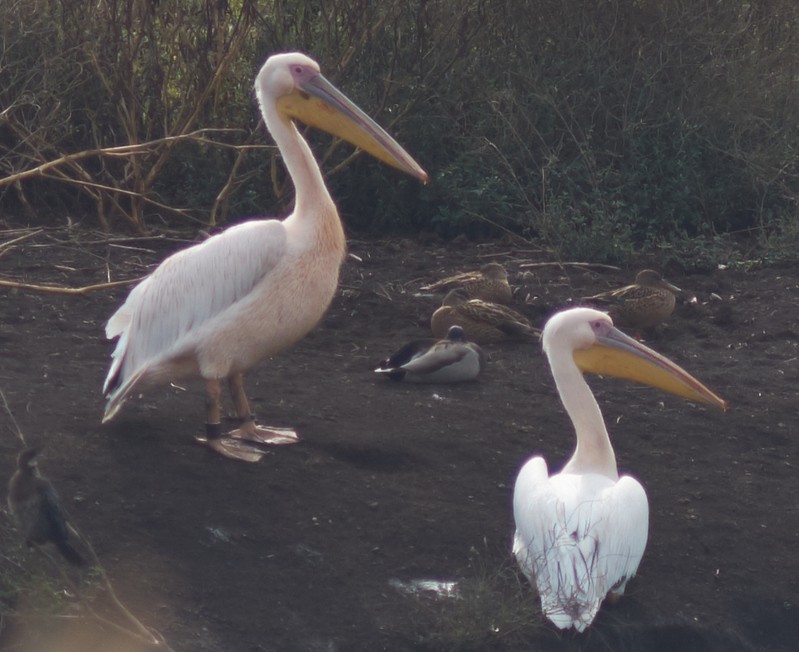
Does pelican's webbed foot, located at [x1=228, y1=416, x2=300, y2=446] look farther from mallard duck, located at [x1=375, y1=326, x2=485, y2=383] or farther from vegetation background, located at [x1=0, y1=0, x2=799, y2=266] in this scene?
vegetation background, located at [x1=0, y1=0, x2=799, y2=266]

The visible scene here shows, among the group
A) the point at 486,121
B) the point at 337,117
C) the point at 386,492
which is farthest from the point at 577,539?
the point at 486,121

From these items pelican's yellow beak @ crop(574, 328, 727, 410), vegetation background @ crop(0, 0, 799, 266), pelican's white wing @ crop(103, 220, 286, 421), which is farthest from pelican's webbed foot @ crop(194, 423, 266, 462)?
vegetation background @ crop(0, 0, 799, 266)

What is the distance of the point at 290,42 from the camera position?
912cm

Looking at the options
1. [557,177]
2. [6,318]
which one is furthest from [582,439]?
[557,177]

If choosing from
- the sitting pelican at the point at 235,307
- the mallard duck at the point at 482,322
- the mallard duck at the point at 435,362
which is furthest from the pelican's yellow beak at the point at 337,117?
the mallard duck at the point at 482,322

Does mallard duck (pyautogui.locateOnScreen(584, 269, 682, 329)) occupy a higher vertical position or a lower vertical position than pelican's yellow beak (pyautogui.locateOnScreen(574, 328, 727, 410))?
lower

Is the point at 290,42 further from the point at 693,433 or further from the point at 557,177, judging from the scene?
the point at 693,433

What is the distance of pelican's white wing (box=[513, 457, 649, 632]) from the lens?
367cm

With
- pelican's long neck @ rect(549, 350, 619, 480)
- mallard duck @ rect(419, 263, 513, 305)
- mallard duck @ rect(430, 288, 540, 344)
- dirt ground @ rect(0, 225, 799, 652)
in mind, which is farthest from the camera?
mallard duck @ rect(419, 263, 513, 305)

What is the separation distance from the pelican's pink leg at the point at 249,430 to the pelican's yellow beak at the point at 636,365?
3.89 ft

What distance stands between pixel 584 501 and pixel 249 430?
150cm

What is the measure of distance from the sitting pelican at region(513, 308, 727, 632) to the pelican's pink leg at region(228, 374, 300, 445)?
3.64ft

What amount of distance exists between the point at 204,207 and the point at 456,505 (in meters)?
4.99

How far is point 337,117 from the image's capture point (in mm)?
5266
